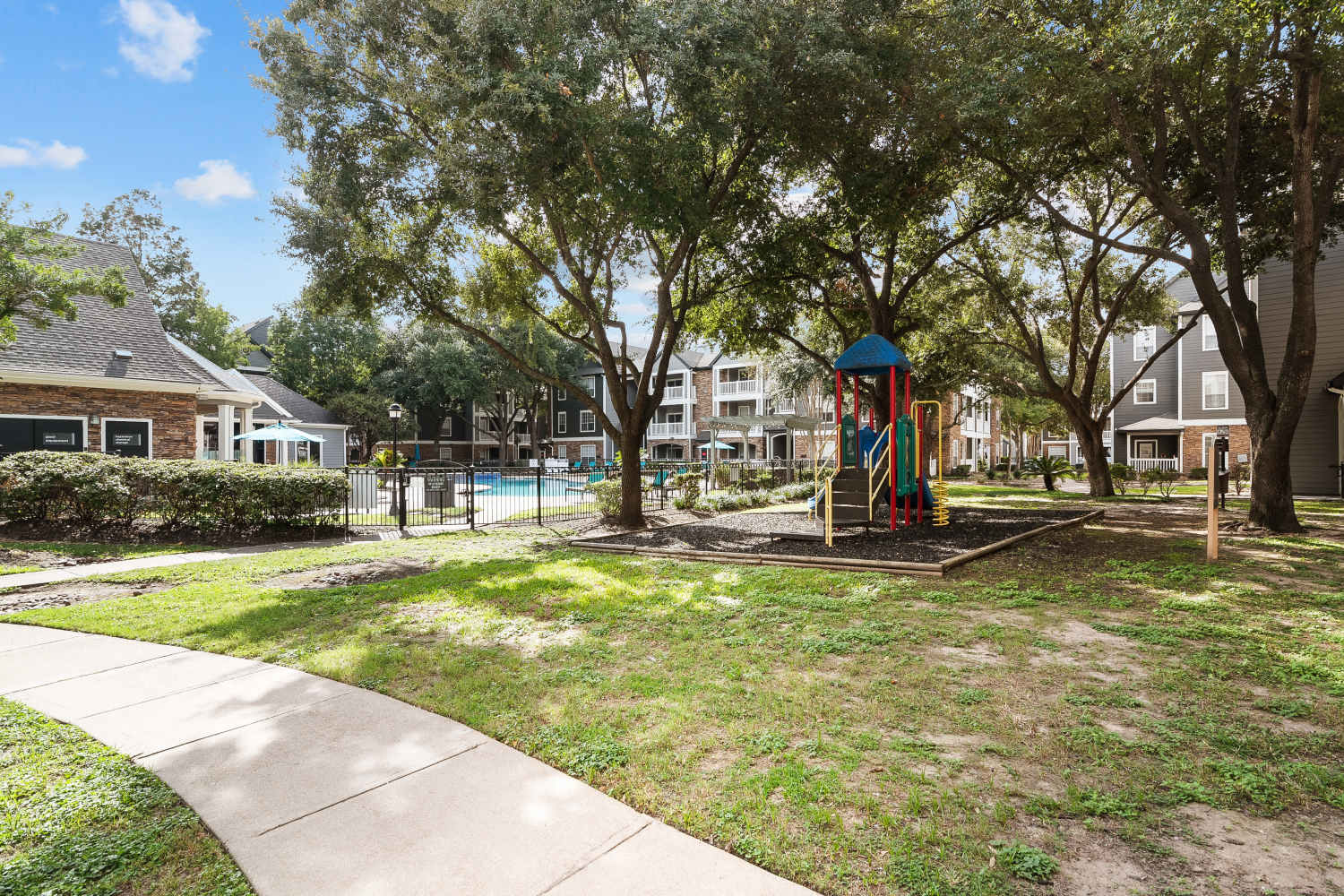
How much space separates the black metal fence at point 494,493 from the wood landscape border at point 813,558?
15.6 ft

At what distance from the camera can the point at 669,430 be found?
160 feet

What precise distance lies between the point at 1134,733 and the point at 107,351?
23.3m

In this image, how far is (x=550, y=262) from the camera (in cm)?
1540

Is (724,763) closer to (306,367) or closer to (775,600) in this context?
(775,600)

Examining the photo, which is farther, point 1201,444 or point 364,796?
point 1201,444

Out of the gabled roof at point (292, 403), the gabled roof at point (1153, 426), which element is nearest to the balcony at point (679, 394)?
the gabled roof at point (292, 403)

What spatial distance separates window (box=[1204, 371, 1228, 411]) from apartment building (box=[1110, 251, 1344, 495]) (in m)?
0.03

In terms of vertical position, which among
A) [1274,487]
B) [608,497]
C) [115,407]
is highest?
[115,407]

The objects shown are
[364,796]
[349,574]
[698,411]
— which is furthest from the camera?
[698,411]

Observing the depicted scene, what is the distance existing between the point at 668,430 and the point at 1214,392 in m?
31.2

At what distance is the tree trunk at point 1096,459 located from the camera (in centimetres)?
2217

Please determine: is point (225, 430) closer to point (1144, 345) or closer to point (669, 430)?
point (669, 430)

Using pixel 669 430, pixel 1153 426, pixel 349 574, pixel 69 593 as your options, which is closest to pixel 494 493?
pixel 349 574

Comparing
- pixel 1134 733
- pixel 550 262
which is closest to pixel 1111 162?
pixel 550 262
